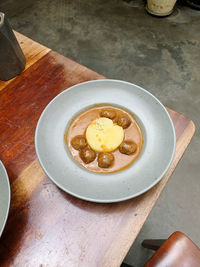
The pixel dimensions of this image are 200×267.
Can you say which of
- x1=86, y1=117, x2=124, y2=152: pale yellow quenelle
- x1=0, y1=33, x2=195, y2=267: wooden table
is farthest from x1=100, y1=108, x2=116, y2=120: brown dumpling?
x1=0, y1=33, x2=195, y2=267: wooden table

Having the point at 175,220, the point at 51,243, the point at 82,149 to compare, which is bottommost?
the point at 175,220

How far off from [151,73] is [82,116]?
214 cm

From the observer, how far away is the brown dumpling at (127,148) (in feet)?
3.65

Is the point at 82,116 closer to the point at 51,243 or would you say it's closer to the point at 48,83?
the point at 48,83

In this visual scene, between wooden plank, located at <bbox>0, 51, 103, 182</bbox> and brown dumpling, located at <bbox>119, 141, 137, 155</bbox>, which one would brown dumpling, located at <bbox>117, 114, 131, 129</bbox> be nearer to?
brown dumpling, located at <bbox>119, 141, 137, 155</bbox>

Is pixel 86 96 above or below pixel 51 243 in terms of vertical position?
above

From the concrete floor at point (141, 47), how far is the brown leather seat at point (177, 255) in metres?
0.92

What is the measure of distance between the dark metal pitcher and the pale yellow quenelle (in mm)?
592

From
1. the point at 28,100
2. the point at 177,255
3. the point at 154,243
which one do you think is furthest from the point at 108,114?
the point at 154,243

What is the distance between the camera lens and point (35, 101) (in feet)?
4.37

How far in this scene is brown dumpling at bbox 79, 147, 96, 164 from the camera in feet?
3.59

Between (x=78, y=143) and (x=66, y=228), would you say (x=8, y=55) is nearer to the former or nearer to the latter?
(x=78, y=143)

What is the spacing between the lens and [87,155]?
3.59 ft

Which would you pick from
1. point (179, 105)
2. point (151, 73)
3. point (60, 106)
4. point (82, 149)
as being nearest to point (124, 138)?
point (82, 149)
